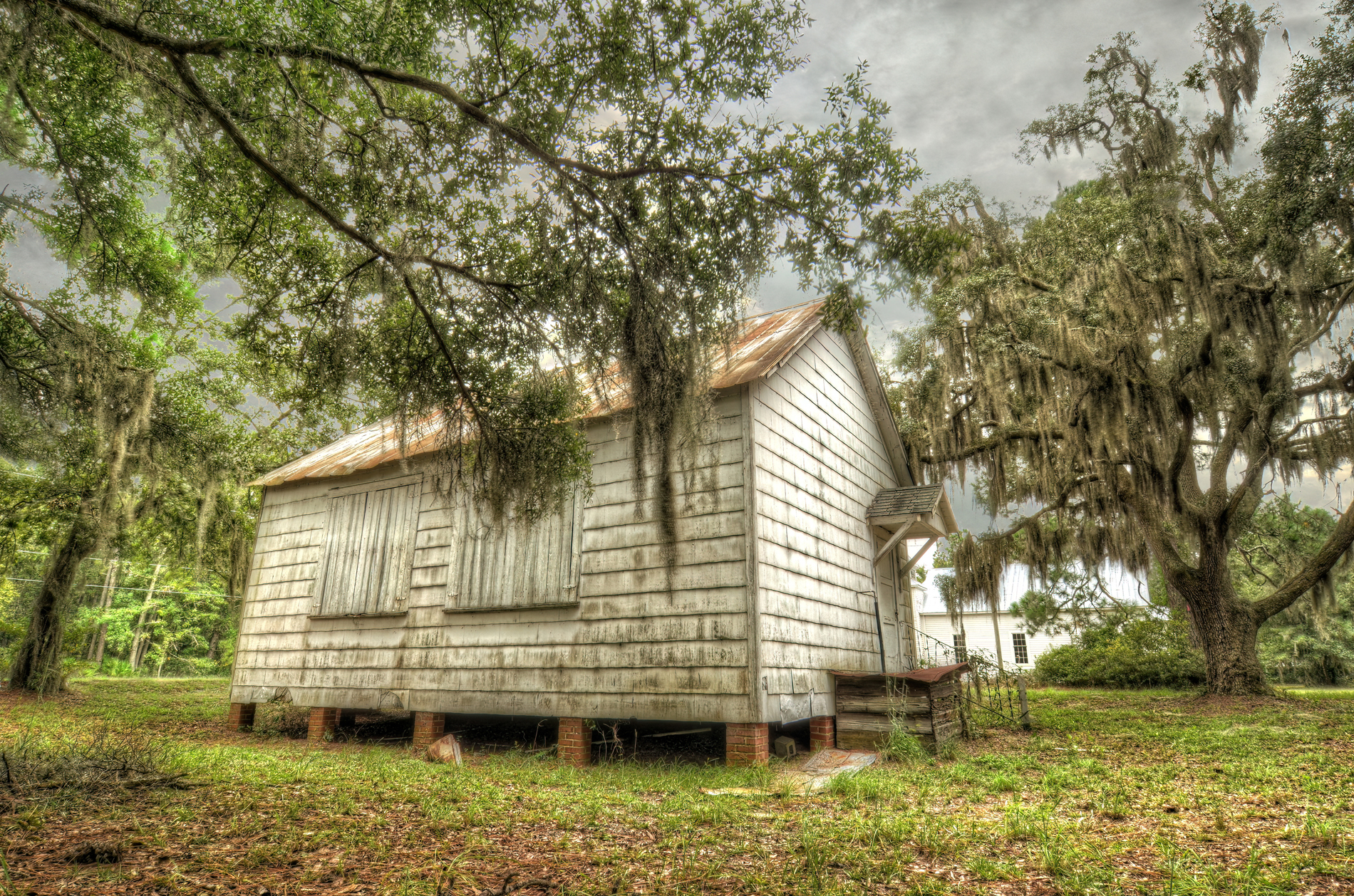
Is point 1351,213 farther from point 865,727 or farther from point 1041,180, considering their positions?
point 865,727

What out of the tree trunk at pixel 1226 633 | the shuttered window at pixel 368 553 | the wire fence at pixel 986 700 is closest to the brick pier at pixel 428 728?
the shuttered window at pixel 368 553

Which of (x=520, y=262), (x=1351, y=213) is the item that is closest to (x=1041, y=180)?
(x=1351, y=213)

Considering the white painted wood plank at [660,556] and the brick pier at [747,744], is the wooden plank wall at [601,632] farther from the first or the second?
the brick pier at [747,744]

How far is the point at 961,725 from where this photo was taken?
8352 millimetres

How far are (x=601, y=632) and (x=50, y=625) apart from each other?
14.7 meters

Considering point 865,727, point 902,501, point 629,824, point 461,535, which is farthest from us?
point 902,501

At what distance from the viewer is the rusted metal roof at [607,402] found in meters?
6.54

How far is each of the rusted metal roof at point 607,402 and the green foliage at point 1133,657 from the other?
46.2ft

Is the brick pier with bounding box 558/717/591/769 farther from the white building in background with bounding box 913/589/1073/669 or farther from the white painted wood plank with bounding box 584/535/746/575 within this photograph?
the white building in background with bounding box 913/589/1073/669

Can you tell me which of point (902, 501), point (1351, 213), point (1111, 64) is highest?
point (1111, 64)

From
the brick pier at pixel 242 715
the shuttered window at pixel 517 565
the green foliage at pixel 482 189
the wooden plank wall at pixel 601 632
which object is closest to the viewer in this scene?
the green foliage at pixel 482 189

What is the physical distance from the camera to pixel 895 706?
752 centimetres

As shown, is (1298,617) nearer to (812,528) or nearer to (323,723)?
(812,528)

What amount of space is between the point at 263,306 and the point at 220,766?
12.8 ft
